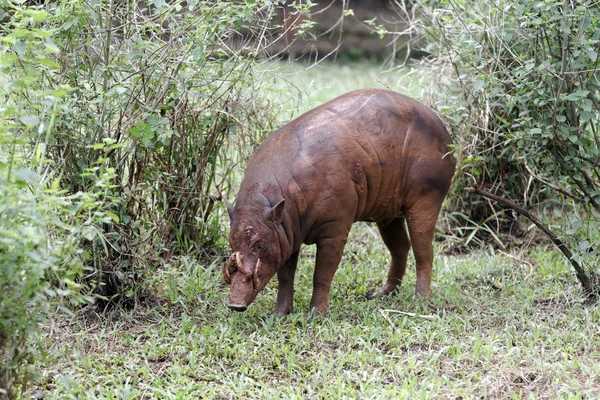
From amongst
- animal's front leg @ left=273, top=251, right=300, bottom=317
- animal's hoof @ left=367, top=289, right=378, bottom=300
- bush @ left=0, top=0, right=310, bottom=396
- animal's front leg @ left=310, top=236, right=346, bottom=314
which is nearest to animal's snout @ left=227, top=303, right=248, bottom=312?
animal's front leg @ left=273, top=251, right=300, bottom=317

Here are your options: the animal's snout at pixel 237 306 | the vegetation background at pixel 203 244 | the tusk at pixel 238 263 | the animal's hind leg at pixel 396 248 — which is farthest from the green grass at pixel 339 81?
the animal's snout at pixel 237 306

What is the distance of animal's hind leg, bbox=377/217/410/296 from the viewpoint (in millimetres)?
6074

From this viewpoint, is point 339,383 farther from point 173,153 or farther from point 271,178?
point 173,153

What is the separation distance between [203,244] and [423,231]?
1885 millimetres

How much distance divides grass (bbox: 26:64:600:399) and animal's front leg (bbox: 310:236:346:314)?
0.50 feet

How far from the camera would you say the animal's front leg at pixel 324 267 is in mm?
5359

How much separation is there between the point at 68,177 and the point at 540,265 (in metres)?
3.81

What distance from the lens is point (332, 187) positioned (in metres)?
5.23

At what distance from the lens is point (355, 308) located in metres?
5.57

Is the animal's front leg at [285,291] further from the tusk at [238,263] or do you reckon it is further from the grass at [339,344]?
the tusk at [238,263]

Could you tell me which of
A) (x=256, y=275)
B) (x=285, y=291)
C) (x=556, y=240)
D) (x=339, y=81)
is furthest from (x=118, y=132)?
(x=339, y=81)

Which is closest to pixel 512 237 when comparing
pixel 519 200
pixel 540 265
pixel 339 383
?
pixel 519 200

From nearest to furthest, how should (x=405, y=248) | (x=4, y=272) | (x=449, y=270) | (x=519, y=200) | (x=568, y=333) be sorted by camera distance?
(x=4, y=272) → (x=568, y=333) → (x=405, y=248) → (x=449, y=270) → (x=519, y=200)

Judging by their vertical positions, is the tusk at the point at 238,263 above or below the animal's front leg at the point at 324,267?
above
